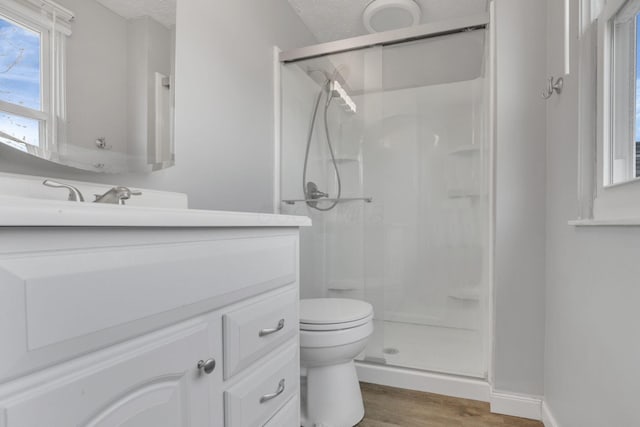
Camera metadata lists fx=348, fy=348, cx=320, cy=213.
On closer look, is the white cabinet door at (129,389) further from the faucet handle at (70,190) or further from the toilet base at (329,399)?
A: the toilet base at (329,399)

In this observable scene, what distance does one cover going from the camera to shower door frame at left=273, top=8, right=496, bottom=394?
1621 mm

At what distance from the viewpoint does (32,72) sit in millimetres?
876

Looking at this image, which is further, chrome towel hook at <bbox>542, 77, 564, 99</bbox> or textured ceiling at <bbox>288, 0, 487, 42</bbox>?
textured ceiling at <bbox>288, 0, 487, 42</bbox>

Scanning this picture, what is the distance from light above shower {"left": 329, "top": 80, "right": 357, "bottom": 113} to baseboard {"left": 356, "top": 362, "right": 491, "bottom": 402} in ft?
Result: 4.90

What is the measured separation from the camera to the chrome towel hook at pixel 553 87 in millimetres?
1284

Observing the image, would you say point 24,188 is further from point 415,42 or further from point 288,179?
point 415,42

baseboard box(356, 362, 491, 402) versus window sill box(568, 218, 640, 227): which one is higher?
window sill box(568, 218, 640, 227)

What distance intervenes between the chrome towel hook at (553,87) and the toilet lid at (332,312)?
112cm

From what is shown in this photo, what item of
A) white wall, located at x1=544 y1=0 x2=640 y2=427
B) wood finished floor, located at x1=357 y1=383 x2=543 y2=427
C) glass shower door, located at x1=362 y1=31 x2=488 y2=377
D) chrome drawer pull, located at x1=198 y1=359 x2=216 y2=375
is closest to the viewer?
chrome drawer pull, located at x1=198 y1=359 x2=216 y2=375

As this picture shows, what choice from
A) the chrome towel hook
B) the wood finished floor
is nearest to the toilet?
the wood finished floor

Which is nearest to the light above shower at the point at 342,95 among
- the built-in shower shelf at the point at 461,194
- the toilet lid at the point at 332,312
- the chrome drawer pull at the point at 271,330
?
the built-in shower shelf at the point at 461,194

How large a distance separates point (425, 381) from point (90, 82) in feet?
6.05

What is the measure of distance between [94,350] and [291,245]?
Result: 614 mm

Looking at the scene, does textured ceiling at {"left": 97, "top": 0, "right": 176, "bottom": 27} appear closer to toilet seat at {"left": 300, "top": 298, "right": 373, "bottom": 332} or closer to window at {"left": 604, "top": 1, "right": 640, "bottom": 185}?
toilet seat at {"left": 300, "top": 298, "right": 373, "bottom": 332}
